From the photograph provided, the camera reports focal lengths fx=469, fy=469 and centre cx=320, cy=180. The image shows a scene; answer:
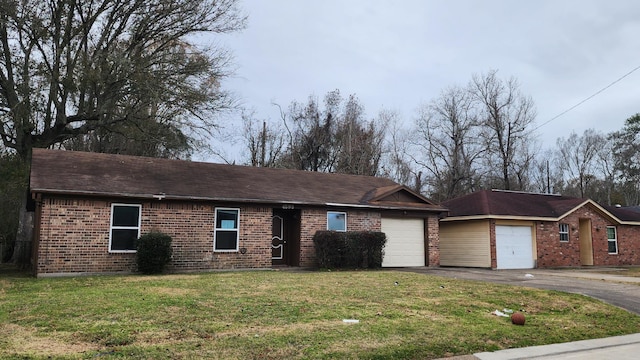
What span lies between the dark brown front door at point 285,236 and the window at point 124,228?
5037 millimetres

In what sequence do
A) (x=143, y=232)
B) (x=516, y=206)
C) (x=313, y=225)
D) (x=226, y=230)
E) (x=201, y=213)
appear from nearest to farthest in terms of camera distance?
(x=143, y=232)
(x=201, y=213)
(x=226, y=230)
(x=313, y=225)
(x=516, y=206)

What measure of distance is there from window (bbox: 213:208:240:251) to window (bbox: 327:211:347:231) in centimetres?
371

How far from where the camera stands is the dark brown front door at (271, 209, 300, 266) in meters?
18.2

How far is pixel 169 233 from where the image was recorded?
15.5 meters

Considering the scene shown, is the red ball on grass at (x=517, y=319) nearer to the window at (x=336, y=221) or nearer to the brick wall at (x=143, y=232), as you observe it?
the brick wall at (x=143, y=232)

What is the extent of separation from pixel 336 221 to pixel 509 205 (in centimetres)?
959

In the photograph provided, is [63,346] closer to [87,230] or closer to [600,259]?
[87,230]

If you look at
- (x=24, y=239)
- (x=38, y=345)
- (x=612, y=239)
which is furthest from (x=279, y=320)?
(x=612, y=239)

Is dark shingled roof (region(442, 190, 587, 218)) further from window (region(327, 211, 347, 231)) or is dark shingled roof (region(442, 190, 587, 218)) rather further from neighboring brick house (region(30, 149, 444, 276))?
window (region(327, 211, 347, 231))

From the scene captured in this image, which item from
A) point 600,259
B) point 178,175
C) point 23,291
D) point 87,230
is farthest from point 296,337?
point 600,259

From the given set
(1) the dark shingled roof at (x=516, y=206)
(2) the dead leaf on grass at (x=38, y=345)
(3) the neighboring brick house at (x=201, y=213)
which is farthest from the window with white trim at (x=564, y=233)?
(2) the dead leaf on grass at (x=38, y=345)

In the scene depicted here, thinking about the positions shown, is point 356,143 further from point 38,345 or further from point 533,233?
point 38,345

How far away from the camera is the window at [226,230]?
53.5ft

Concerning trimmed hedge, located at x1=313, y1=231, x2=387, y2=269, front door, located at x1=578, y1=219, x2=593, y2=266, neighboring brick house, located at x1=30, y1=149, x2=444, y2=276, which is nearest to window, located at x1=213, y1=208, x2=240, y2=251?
neighboring brick house, located at x1=30, y1=149, x2=444, y2=276
